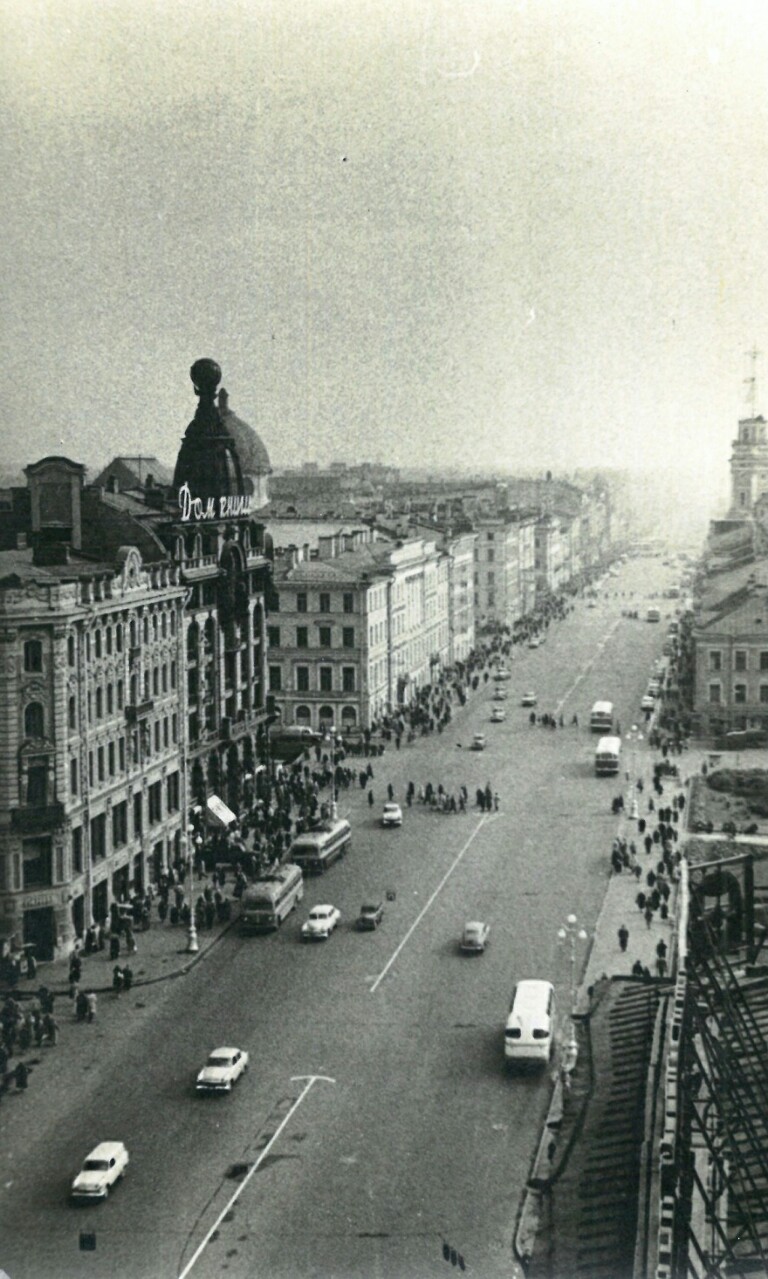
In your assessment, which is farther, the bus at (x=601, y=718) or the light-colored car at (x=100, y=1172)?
the bus at (x=601, y=718)

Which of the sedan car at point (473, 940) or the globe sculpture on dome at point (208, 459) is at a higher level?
the globe sculpture on dome at point (208, 459)

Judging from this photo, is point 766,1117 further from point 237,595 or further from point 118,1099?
point 237,595

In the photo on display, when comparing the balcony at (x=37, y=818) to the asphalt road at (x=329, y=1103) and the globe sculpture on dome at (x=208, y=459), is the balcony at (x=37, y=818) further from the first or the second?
the globe sculpture on dome at (x=208, y=459)

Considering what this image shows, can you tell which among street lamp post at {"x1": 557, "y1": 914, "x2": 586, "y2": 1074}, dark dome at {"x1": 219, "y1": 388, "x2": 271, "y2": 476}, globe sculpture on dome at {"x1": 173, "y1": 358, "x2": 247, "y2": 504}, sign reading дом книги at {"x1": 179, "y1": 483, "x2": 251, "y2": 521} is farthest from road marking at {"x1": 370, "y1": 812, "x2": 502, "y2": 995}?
dark dome at {"x1": 219, "y1": 388, "x2": 271, "y2": 476}

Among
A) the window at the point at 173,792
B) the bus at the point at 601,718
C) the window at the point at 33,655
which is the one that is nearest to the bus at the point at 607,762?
the bus at the point at 601,718

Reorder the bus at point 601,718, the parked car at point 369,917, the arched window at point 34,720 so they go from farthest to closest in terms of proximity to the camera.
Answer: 1. the bus at point 601,718
2. the parked car at point 369,917
3. the arched window at point 34,720

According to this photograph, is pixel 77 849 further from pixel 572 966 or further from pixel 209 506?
pixel 209 506

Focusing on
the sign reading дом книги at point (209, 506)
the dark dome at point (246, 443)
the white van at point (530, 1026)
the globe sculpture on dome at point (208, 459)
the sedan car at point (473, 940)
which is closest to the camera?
the white van at point (530, 1026)
